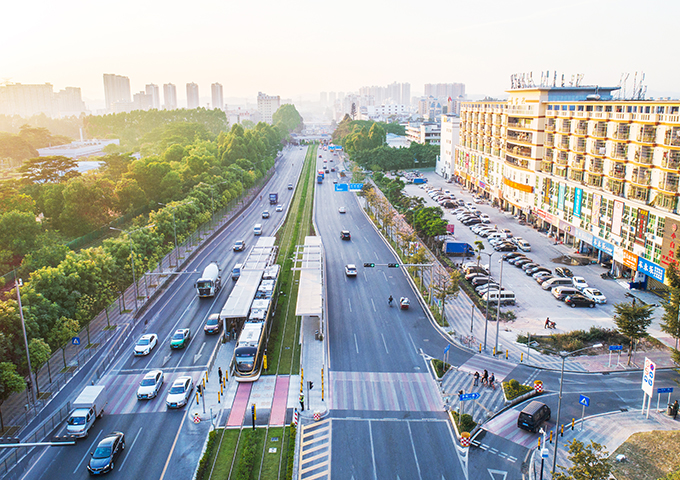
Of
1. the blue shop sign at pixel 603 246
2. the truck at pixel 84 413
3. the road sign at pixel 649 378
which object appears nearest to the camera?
the truck at pixel 84 413

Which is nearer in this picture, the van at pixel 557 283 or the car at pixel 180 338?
the car at pixel 180 338

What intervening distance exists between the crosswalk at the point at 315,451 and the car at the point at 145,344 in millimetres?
16843

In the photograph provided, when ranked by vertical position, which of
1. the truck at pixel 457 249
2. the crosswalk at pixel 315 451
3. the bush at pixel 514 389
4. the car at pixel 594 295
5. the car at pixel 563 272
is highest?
the truck at pixel 457 249

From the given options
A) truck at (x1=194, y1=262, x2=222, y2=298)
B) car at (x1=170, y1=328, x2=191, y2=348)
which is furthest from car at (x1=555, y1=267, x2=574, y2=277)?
car at (x1=170, y1=328, x2=191, y2=348)

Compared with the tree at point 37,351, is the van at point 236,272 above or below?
below

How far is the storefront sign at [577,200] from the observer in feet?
218

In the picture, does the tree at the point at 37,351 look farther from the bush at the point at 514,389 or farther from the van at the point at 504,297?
the van at the point at 504,297

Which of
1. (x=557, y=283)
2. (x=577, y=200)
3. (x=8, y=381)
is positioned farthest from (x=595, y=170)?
(x=8, y=381)

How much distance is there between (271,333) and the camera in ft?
148

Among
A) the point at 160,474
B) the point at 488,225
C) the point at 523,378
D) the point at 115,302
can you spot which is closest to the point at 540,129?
the point at 488,225

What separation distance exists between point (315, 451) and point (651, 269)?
4112 centimetres

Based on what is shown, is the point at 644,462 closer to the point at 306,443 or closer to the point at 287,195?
the point at 306,443

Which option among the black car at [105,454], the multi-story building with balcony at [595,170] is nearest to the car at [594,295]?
the multi-story building with balcony at [595,170]

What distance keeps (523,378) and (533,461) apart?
392 inches
